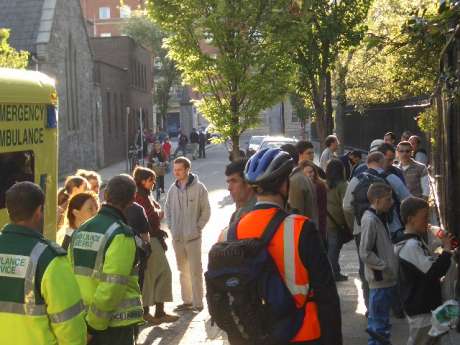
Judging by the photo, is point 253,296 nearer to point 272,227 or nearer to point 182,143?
point 272,227

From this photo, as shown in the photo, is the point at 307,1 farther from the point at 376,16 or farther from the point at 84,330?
the point at 376,16

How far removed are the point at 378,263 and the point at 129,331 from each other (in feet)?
8.45

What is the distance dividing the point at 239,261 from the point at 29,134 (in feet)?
14.4

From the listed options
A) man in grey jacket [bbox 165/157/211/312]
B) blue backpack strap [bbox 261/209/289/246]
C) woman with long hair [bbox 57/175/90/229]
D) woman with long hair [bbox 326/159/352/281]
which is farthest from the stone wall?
blue backpack strap [bbox 261/209/289/246]

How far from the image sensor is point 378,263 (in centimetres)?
716

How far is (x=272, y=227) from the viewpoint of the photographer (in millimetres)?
3783

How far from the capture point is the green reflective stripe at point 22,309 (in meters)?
4.29

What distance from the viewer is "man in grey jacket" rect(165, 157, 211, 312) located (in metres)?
10.2

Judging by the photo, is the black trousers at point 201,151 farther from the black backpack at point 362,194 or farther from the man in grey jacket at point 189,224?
the black backpack at point 362,194

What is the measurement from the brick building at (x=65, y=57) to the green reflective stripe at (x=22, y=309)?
2997cm

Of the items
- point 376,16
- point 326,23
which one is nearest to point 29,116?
point 326,23

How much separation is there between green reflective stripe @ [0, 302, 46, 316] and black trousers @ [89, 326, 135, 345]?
107 centimetres

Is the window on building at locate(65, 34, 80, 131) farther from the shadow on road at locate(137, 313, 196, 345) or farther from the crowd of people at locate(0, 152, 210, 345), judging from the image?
the crowd of people at locate(0, 152, 210, 345)

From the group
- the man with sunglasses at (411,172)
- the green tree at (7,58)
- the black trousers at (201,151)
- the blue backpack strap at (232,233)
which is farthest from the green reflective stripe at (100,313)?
the black trousers at (201,151)
